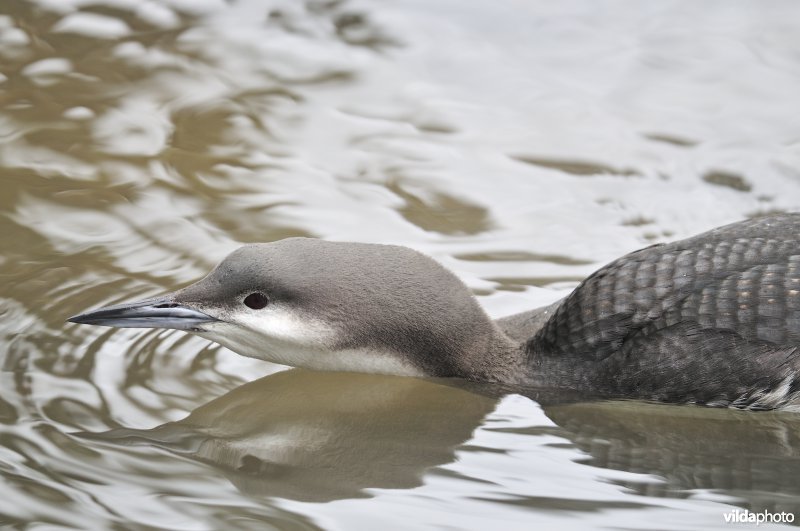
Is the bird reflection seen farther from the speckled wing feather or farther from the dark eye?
the dark eye

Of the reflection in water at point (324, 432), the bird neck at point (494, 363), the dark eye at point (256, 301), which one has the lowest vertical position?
the reflection in water at point (324, 432)

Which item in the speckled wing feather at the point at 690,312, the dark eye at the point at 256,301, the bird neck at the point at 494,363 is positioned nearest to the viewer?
the speckled wing feather at the point at 690,312

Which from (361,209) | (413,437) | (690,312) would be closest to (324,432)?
(413,437)

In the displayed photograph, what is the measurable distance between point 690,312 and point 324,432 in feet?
4.59

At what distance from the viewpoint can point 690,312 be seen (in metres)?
4.88

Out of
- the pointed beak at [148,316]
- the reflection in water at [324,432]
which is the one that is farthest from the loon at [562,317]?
the reflection in water at [324,432]

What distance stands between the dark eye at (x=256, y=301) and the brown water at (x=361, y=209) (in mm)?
398

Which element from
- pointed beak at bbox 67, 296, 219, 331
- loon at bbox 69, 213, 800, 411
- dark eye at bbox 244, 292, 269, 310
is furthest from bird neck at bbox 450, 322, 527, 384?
pointed beak at bbox 67, 296, 219, 331

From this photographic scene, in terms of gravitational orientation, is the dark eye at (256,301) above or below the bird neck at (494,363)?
above

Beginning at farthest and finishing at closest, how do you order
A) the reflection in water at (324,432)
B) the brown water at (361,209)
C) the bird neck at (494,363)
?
the bird neck at (494,363), the reflection in water at (324,432), the brown water at (361,209)

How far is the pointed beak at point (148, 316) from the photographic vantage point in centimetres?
500

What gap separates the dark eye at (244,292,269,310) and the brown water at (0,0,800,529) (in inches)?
15.7

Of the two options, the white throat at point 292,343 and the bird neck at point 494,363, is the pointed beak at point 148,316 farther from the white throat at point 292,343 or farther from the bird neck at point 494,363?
the bird neck at point 494,363

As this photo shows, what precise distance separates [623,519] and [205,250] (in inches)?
99.5
